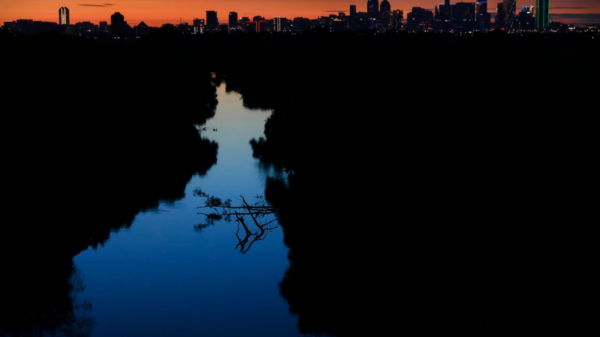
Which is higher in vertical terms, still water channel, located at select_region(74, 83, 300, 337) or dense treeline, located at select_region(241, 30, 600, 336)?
dense treeline, located at select_region(241, 30, 600, 336)

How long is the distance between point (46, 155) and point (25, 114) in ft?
6.42

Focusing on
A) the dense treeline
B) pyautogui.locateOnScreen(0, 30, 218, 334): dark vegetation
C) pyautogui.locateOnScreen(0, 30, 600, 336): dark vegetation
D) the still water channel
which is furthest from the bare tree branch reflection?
pyautogui.locateOnScreen(0, 30, 218, 334): dark vegetation

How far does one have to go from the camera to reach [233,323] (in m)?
21.9

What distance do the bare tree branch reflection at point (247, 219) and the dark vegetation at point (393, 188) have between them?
91 cm

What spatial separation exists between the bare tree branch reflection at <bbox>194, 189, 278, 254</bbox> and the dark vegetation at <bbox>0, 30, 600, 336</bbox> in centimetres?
91

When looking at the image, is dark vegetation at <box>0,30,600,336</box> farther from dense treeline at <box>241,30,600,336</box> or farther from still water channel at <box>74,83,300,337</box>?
still water channel at <box>74,83,300,337</box>

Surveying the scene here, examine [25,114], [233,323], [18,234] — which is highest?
[25,114]

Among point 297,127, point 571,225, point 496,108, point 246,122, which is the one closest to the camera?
point 571,225

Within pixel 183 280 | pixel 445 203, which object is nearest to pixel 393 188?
pixel 445 203

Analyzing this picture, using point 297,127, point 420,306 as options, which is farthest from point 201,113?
point 420,306

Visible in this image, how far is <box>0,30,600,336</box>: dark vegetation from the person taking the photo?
19609 millimetres

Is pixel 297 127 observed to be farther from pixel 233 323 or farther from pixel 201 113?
pixel 201 113

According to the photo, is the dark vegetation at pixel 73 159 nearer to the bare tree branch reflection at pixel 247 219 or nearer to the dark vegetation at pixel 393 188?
the dark vegetation at pixel 393 188

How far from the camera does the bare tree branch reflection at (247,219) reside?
29.7 meters
